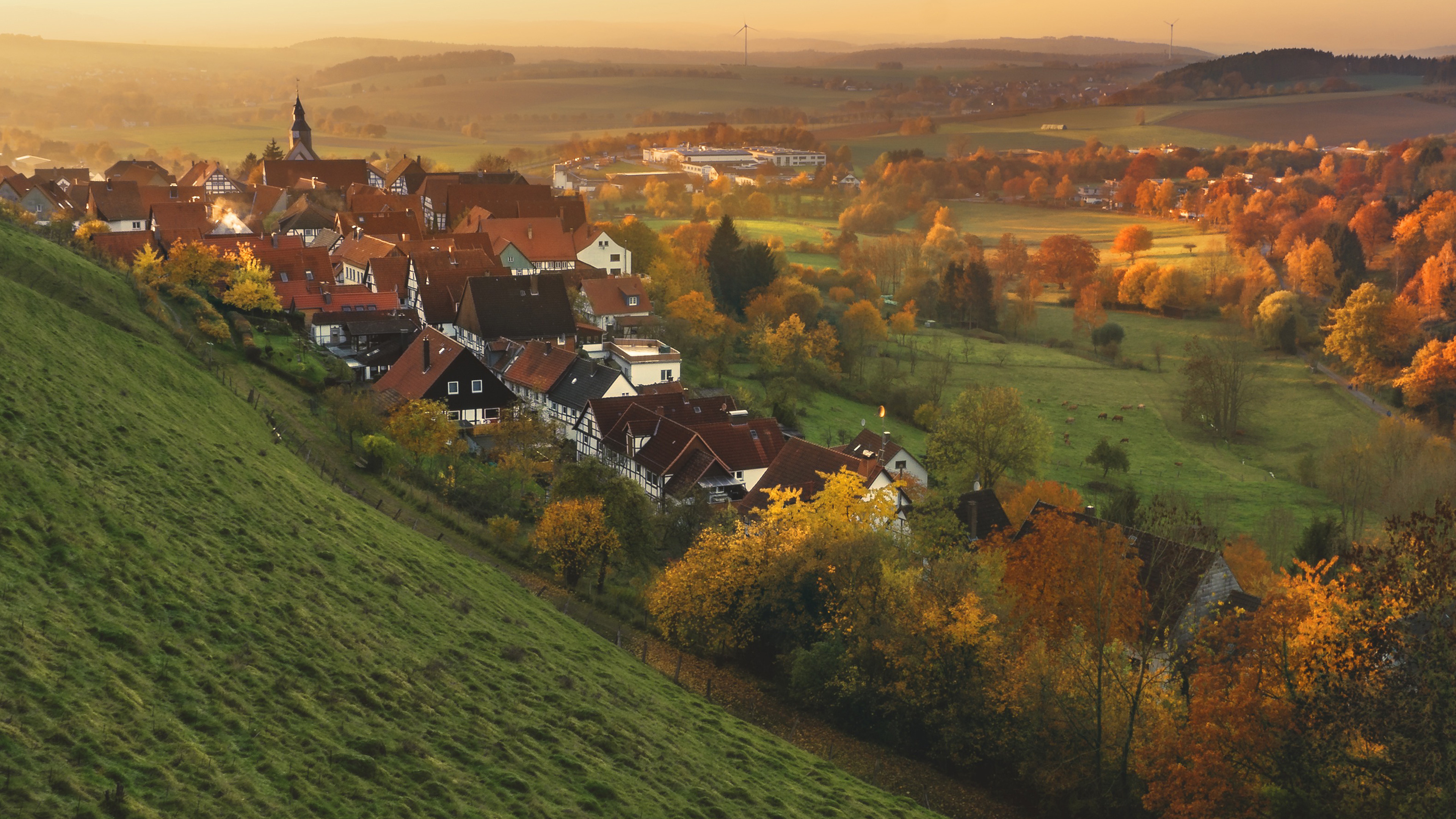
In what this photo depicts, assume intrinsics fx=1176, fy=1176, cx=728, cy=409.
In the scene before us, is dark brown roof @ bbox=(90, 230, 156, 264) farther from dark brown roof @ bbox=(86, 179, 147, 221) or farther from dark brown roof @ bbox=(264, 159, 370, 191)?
dark brown roof @ bbox=(264, 159, 370, 191)

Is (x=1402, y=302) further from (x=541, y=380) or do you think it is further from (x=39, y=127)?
(x=39, y=127)

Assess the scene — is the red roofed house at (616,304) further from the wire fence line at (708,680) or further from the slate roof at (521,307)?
the wire fence line at (708,680)

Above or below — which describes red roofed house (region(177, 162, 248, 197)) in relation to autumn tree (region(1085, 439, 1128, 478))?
above

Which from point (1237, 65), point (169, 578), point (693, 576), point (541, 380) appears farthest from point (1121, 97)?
point (169, 578)

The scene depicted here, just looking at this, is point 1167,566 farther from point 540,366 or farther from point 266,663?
point 540,366

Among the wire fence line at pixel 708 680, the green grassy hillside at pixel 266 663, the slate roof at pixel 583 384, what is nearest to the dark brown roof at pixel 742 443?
the slate roof at pixel 583 384

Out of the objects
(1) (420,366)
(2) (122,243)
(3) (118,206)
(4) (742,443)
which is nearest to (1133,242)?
(4) (742,443)

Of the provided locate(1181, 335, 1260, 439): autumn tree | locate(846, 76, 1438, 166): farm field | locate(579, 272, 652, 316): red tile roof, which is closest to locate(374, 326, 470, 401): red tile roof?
locate(579, 272, 652, 316): red tile roof
